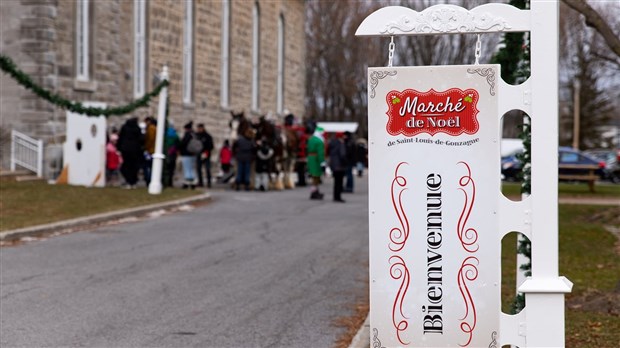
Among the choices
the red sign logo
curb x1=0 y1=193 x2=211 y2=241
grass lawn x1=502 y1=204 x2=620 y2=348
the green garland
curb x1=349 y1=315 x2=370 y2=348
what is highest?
the green garland

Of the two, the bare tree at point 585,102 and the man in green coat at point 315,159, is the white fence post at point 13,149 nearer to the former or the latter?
the man in green coat at point 315,159

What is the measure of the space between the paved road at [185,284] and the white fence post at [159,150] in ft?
14.5

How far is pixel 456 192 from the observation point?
5895mm

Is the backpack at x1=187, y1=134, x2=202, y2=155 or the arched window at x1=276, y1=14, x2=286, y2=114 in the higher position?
the arched window at x1=276, y1=14, x2=286, y2=114

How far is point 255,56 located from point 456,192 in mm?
40600

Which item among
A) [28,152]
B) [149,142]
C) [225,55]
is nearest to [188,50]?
[225,55]

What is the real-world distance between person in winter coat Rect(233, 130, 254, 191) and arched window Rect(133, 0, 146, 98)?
493 cm

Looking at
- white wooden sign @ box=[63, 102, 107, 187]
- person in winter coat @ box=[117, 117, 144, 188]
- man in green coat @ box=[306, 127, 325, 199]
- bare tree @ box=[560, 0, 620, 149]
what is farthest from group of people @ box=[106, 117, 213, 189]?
bare tree @ box=[560, 0, 620, 149]

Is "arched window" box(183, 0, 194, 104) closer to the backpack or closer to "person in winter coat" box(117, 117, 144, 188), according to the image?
the backpack

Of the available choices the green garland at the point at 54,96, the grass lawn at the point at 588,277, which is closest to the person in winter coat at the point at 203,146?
the green garland at the point at 54,96

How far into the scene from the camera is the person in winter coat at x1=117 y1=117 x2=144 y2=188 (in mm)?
24781

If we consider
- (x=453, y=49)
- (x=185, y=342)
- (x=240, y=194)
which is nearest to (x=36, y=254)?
(x=185, y=342)

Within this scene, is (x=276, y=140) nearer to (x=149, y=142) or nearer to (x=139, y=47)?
(x=149, y=142)

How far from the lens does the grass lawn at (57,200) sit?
59.8 ft
